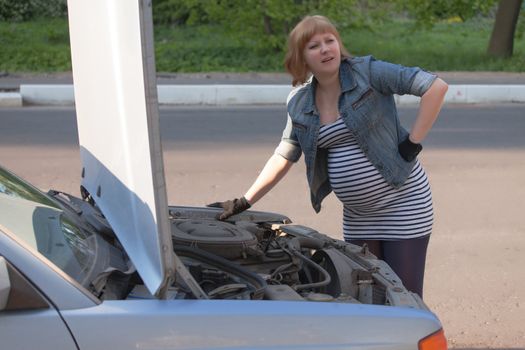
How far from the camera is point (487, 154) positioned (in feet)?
33.2

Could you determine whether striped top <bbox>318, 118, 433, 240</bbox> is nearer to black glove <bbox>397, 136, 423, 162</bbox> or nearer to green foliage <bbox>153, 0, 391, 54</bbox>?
black glove <bbox>397, 136, 423, 162</bbox>

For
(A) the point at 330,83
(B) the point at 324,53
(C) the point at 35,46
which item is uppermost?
(B) the point at 324,53

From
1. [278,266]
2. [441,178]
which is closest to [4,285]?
[278,266]

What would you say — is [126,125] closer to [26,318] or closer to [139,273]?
[139,273]

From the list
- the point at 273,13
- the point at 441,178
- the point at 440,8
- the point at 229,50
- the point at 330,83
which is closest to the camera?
the point at 330,83

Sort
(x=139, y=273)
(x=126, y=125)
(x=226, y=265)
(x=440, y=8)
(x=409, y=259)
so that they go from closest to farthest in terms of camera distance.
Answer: (x=139, y=273), (x=126, y=125), (x=226, y=265), (x=409, y=259), (x=440, y=8)

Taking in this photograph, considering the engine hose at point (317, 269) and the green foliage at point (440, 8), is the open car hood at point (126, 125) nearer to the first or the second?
the engine hose at point (317, 269)

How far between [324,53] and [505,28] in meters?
19.7

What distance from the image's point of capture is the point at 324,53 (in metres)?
3.59

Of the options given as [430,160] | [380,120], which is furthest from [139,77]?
[430,160]

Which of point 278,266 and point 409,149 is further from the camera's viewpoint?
point 409,149

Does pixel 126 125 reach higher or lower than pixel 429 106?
higher

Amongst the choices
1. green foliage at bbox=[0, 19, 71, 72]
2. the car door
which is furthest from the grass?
the car door

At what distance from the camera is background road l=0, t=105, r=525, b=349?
5422mm
